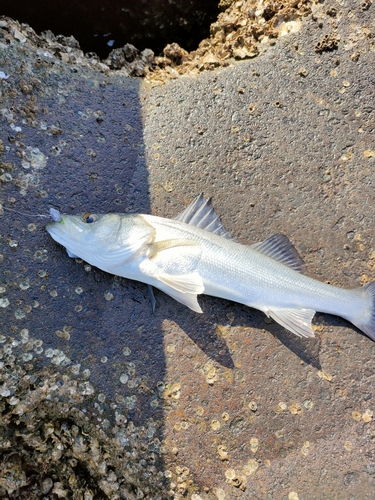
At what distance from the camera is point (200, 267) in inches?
109

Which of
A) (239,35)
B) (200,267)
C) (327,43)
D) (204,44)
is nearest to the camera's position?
(200,267)

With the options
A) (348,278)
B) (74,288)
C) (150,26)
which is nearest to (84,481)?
(74,288)

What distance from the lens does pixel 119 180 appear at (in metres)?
3.06

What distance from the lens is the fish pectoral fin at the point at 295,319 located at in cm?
278

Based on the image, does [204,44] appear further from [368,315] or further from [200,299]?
[368,315]

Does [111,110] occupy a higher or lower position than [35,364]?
higher

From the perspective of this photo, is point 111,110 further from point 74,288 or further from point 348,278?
point 348,278

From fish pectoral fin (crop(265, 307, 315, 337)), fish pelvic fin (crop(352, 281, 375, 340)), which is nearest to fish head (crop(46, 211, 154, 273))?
fish pectoral fin (crop(265, 307, 315, 337))

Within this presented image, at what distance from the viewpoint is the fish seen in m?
2.75

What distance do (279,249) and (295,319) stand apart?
50cm

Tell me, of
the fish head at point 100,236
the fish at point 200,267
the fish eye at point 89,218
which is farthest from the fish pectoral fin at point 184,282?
the fish eye at point 89,218

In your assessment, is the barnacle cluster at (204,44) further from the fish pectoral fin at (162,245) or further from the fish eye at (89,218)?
the fish pectoral fin at (162,245)

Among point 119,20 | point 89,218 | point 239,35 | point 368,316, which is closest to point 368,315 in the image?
point 368,316

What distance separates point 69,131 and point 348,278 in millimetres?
2339
